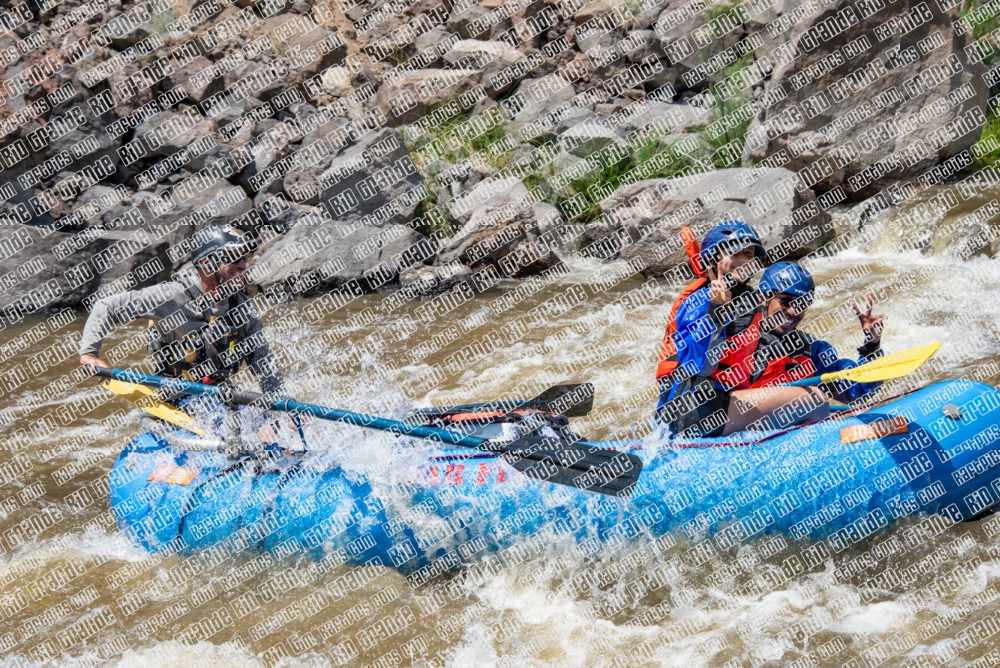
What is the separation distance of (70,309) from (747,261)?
21.7 feet

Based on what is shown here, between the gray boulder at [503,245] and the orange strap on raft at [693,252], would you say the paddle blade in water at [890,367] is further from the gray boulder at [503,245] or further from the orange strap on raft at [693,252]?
the gray boulder at [503,245]

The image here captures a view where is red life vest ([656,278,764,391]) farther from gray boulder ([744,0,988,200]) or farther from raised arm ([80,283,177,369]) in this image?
gray boulder ([744,0,988,200])

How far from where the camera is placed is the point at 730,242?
3615 millimetres

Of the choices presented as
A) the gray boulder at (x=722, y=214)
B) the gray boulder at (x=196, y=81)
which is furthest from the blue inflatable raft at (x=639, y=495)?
the gray boulder at (x=196, y=81)

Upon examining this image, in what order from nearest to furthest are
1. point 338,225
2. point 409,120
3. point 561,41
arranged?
point 338,225, point 409,120, point 561,41

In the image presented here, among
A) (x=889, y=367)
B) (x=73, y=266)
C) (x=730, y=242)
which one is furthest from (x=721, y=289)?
(x=73, y=266)

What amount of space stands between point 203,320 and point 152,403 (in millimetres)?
462

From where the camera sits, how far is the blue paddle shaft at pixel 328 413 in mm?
3861

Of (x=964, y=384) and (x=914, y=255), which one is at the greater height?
(x=914, y=255)

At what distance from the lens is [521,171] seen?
891 cm

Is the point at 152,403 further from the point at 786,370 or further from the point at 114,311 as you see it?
the point at 786,370

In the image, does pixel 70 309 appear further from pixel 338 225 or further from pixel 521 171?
pixel 521 171

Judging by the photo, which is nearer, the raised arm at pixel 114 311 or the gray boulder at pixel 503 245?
the raised arm at pixel 114 311

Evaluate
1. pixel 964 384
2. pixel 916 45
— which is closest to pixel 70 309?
pixel 964 384
